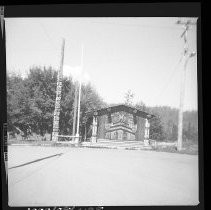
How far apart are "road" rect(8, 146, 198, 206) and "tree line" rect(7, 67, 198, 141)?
0.98 feet

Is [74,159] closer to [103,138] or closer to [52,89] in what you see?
[103,138]

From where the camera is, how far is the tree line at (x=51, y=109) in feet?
14.7

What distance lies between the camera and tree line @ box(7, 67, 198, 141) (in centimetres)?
448

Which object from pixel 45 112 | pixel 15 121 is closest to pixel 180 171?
pixel 45 112

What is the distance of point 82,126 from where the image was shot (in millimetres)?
4680

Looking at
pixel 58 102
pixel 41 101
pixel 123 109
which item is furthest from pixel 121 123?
pixel 41 101

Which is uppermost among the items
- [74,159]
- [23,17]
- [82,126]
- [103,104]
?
[23,17]

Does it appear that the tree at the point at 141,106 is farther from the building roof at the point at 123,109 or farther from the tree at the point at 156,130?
the tree at the point at 156,130

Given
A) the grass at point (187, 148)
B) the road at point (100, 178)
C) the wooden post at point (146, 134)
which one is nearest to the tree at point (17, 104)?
the road at point (100, 178)

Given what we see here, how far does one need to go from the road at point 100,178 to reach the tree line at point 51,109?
298 millimetres

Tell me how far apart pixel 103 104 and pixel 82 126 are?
0.44 meters

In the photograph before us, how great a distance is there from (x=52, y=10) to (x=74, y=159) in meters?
2.08

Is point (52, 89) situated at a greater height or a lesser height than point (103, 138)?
greater

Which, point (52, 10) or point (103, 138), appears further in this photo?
point (103, 138)
